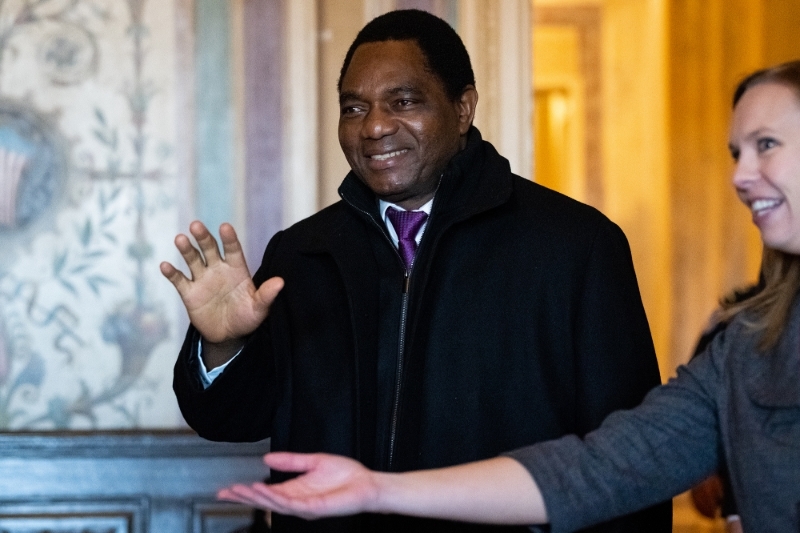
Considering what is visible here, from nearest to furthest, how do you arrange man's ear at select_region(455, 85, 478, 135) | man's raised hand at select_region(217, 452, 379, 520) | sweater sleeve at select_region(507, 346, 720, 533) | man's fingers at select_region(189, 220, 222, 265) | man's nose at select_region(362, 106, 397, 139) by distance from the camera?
man's raised hand at select_region(217, 452, 379, 520), sweater sleeve at select_region(507, 346, 720, 533), man's fingers at select_region(189, 220, 222, 265), man's nose at select_region(362, 106, 397, 139), man's ear at select_region(455, 85, 478, 135)

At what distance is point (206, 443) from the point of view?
128 inches

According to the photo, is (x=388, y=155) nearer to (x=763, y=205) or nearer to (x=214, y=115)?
(x=763, y=205)

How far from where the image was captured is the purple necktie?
7.14ft

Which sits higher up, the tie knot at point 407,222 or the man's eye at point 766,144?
the man's eye at point 766,144

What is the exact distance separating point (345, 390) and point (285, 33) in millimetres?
1552

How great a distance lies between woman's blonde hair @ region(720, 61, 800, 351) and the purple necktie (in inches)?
28.2

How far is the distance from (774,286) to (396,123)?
0.82 meters

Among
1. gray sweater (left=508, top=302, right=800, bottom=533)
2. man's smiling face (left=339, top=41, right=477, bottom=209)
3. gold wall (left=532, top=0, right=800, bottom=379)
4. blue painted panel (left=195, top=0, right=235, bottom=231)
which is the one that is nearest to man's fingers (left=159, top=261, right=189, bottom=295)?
man's smiling face (left=339, top=41, right=477, bottom=209)

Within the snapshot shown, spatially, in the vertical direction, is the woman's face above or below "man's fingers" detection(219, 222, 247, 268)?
above

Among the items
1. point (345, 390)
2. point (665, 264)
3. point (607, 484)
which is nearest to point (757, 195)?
point (607, 484)

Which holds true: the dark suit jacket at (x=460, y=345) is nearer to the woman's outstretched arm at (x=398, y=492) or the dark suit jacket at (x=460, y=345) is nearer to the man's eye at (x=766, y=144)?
the woman's outstretched arm at (x=398, y=492)

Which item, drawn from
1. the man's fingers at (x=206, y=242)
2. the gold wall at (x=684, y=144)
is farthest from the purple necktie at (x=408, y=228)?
the gold wall at (x=684, y=144)

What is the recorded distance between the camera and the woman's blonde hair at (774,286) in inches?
61.0

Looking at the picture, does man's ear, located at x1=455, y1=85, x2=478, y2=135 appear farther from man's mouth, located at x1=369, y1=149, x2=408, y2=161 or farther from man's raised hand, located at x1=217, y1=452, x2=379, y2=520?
man's raised hand, located at x1=217, y1=452, x2=379, y2=520
